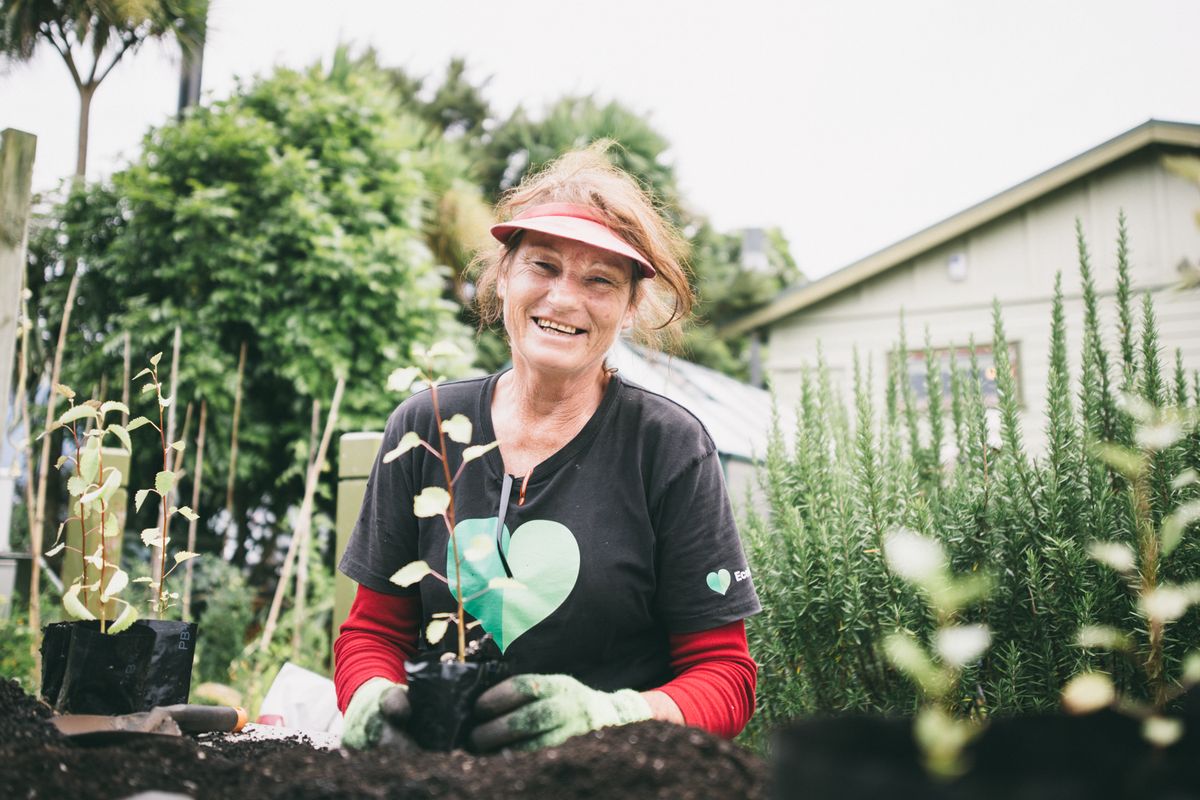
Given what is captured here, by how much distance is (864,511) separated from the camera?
2.04 meters

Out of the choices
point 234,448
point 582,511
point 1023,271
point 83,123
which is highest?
point 83,123

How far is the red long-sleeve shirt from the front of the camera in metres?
1.48

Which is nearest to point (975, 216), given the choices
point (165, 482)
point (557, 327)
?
point (557, 327)

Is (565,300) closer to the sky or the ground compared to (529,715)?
closer to the sky

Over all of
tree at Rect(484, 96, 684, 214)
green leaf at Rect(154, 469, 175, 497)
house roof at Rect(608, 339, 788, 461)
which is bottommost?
green leaf at Rect(154, 469, 175, 497)

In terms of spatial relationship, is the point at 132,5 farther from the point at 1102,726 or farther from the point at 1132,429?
the point at 1102,726

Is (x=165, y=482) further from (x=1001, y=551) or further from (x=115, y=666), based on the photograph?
(x=1001, y=551)

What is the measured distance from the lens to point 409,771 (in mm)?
900

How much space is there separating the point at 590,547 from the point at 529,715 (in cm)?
54

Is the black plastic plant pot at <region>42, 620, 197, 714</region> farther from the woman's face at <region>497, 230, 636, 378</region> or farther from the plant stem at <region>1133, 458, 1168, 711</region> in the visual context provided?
the plant stem at <region>1133, 458, 1168, 711</region>

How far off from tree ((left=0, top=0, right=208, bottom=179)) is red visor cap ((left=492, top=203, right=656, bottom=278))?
20.5 feet

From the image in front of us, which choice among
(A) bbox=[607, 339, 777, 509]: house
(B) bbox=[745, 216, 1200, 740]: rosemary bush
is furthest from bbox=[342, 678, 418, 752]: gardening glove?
(A) bbox=[607, 339, 777, 509]: house

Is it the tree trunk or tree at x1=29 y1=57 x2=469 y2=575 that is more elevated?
the tree trunk

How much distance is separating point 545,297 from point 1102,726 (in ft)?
4.03
